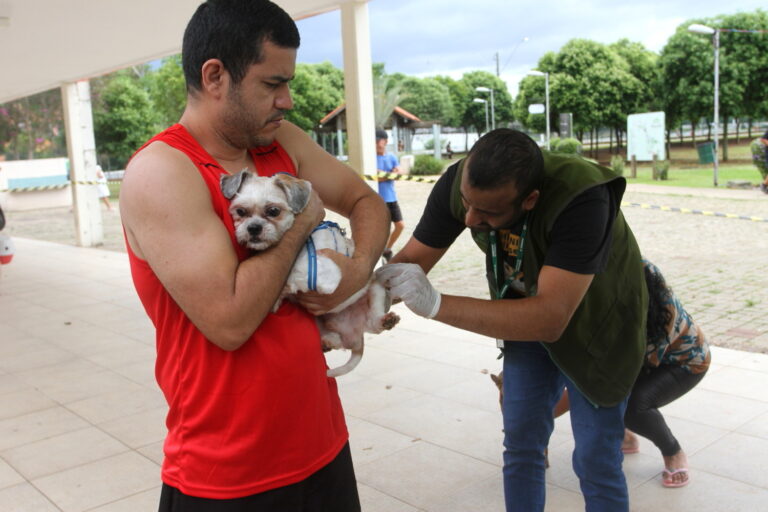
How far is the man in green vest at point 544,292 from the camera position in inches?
89.2

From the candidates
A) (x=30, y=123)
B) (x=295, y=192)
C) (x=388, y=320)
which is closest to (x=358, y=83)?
(x=388, y=320)

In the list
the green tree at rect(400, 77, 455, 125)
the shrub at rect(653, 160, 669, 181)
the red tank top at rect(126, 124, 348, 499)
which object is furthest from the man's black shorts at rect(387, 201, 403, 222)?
the green tree at rect(400, 77, 455, 125)

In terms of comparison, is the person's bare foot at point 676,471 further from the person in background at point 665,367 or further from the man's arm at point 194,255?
the man's arm at point 194,255

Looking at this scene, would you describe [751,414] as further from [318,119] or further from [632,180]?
[318,119]

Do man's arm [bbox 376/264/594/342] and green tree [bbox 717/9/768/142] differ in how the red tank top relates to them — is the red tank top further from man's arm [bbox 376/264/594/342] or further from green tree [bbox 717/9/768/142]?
green tree [bbox 717/9/768/142]

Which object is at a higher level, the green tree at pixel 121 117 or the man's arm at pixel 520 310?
the green tree at pixel 121 117

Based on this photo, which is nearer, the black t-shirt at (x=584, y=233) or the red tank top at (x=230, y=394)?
the red tank top at (x=230, y=394)

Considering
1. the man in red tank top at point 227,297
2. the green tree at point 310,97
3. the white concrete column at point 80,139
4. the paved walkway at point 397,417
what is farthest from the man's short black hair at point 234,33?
the green tree at point 310,97

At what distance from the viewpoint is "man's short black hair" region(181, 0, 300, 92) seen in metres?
1.69

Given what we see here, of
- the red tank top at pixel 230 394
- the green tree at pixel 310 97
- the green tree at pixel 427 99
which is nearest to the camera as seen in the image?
the red tank top at pixel 230 394

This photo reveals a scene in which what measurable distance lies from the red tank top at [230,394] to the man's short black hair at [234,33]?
0.22 metres

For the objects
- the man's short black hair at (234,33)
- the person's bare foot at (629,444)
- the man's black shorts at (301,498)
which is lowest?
the person's bare foot at (629,444)

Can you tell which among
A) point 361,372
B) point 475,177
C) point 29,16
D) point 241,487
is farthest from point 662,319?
point 29,16

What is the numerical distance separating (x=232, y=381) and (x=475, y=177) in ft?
3.29
